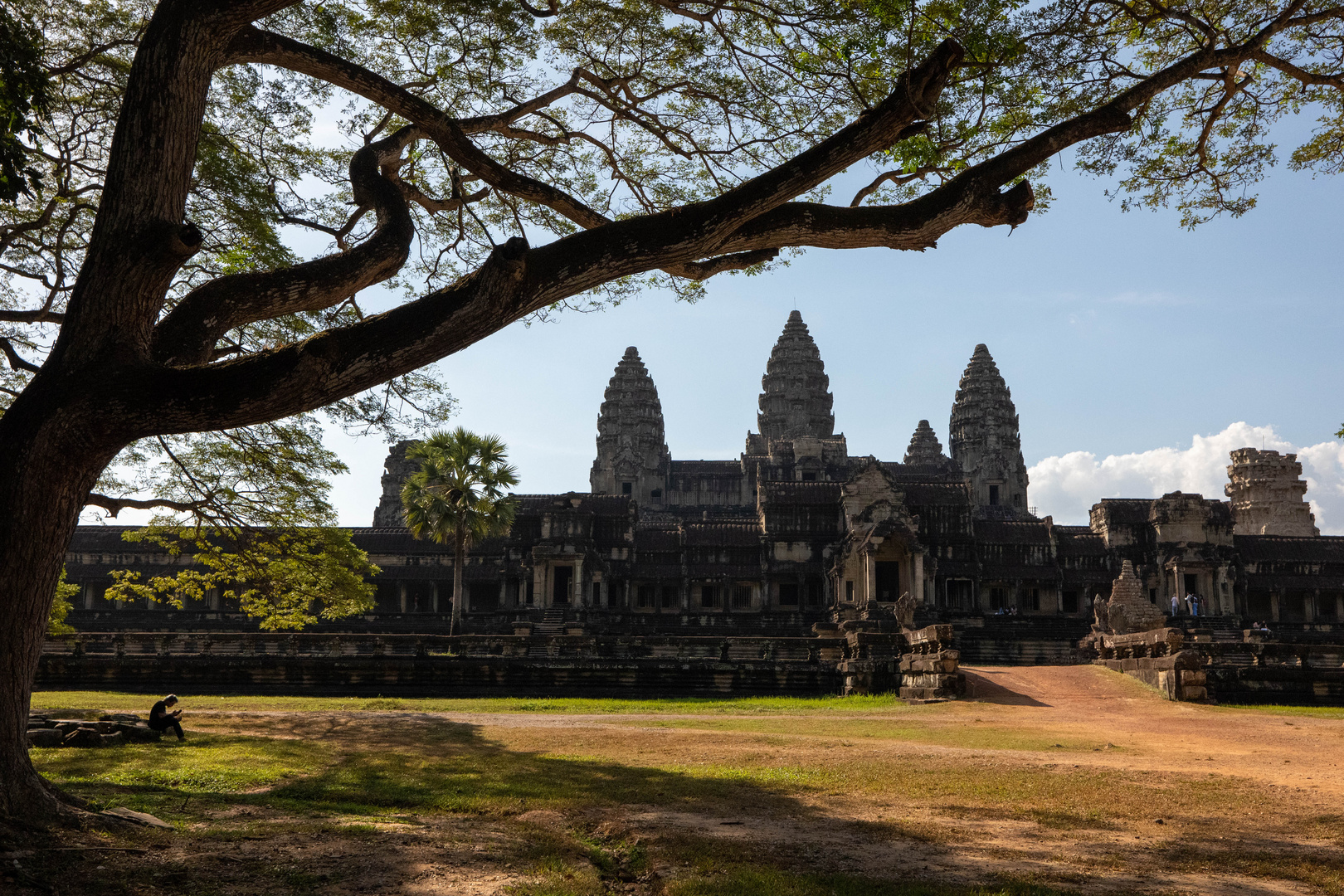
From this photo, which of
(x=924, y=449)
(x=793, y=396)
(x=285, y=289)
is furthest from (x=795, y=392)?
(x=285, y=289)

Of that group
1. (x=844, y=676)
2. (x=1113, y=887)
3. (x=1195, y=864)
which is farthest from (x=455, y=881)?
(x=844, y=676)

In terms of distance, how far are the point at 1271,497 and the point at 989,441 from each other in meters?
16.8

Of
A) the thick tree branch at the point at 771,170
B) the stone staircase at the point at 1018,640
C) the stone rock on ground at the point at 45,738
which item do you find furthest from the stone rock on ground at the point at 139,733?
the stone staircase at the point at 1018,640

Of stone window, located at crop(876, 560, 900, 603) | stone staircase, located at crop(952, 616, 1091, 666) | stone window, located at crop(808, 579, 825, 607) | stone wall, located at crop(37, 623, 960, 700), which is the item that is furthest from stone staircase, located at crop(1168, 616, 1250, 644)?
stone wall, located at crop(37, 623, 960, 700)

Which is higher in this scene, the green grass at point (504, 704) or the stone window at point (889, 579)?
the stone window at point (889, 579)

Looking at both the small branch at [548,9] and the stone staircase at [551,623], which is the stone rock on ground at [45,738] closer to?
the small branch at [548,9]

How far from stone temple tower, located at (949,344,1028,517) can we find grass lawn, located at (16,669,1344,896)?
161 ft

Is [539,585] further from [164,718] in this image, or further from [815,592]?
[164,718]

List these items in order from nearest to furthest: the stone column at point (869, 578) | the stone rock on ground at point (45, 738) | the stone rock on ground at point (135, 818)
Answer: the stone rock on ground at point (135, 818) → the stone rock on ground at point (45, 738) → the stone column at point (869, 578)

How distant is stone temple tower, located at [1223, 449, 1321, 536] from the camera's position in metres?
57.1

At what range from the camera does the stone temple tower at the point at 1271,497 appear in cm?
5706

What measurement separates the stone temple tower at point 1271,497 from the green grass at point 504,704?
47589 mm

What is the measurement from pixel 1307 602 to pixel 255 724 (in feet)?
141

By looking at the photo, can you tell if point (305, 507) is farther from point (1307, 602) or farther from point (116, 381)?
point (1307, 602)
